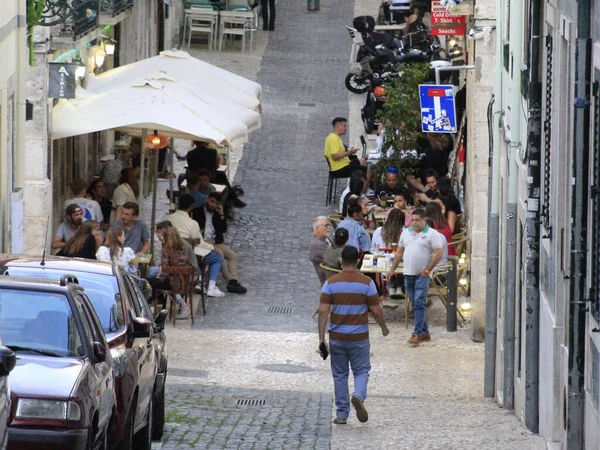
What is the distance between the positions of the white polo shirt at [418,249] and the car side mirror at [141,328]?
779 cm

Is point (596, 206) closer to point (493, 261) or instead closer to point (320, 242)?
point (493, 261)

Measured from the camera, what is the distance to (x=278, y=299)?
70.6 ft

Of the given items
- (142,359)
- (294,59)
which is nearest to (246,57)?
(294,59)

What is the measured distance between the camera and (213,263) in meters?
21.0

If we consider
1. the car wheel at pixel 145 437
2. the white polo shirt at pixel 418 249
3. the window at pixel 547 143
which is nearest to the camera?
the car wheel at pixel 145 437

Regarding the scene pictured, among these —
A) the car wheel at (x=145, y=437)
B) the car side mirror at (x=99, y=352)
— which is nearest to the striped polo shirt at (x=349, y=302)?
the car wheel at (x=145, y=437)

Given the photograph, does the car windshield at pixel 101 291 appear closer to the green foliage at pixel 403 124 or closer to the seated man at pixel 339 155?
the green foliage at pixel 403 124

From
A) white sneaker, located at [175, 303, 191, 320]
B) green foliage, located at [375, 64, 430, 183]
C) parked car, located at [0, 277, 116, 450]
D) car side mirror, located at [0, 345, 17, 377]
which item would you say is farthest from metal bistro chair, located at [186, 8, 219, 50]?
car side mirror, located at [0, 345, 17, 377]

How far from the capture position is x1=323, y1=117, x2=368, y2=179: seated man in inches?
1010

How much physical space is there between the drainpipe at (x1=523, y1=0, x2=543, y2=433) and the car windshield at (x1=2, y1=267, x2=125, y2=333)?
3696mm

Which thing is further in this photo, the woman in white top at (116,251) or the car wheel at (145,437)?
the woman in white top at (116,251)

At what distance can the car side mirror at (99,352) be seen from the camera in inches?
379

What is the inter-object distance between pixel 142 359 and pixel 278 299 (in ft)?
33.1

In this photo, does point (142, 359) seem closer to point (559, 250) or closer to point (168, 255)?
point (559, 250)
